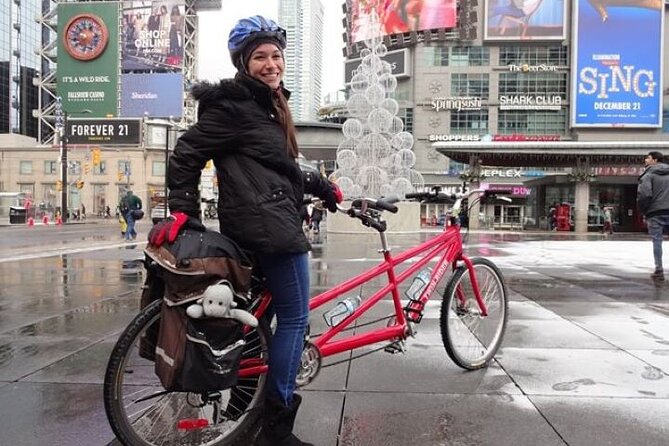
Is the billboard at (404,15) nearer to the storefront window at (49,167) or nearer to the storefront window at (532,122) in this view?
the storefront window at (532,122)

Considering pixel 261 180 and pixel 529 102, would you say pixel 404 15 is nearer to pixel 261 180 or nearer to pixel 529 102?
pixel 529 102

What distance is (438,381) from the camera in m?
4.07

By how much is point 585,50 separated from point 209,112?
72.1 metres

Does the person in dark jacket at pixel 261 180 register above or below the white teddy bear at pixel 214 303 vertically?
above

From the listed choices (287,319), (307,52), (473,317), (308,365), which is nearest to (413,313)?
(473,317)

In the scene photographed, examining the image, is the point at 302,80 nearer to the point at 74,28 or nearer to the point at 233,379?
the point at 74,28

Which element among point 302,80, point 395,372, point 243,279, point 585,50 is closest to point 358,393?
point 395,372

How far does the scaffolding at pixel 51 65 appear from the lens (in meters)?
84.3

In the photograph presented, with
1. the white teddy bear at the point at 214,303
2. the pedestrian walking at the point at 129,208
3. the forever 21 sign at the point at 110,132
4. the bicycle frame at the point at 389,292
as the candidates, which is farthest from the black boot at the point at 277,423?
the forever 21 sign at the point at 110,132

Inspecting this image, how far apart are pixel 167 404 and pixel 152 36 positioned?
8646 centimetres

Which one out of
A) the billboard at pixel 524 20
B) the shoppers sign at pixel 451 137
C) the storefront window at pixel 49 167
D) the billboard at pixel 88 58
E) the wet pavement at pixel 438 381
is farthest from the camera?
the billboard at pixel 88 58

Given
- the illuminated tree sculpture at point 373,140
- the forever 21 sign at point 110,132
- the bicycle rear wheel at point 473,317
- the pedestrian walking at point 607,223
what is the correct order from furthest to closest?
the forever 21 sign at point 110,132, the pedestrian walking at point 607,223, the illuminated tree sculpture at point 373,140, the bicycle rear wheel at point 473,317

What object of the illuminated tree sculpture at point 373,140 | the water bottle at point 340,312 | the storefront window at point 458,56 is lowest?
the water bottle at point 340,312

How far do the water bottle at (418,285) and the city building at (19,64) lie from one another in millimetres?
99553
